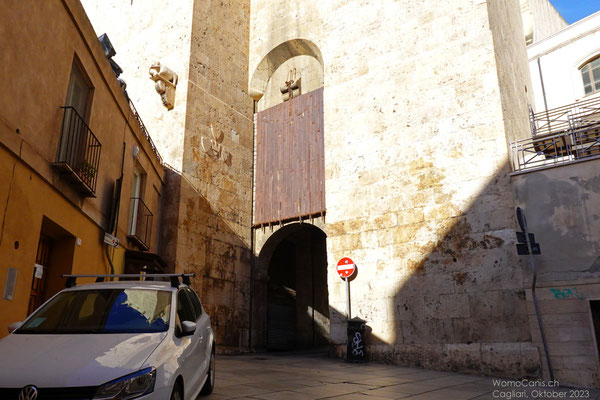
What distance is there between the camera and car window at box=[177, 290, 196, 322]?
4.84m

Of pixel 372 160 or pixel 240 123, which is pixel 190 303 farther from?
pixel 240 123

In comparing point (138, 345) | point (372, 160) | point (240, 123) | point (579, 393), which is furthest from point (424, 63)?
point (138, 345)

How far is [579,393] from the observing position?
25.5ft

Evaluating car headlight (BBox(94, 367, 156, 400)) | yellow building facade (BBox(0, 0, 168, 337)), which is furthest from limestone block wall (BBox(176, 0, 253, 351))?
car headlight (BBox(94, 367, 156, 400))

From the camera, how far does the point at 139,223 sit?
11.4 m

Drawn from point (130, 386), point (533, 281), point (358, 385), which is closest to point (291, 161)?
point (533, 281)

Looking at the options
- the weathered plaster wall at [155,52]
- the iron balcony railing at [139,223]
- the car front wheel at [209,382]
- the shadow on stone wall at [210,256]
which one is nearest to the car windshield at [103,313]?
the car front wheel at [209,382]

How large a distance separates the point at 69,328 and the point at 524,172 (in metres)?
8.92

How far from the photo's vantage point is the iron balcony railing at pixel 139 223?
11.2m

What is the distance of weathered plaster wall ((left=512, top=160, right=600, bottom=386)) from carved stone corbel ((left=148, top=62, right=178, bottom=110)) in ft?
32.3

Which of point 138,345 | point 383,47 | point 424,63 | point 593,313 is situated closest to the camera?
point 138,345

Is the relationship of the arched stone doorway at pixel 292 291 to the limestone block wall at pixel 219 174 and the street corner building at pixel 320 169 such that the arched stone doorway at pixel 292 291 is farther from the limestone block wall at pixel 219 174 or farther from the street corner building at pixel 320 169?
the limestone block wall at pixel 219 174

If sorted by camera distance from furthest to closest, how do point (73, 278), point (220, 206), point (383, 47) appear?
point (220, 206) → point (383, 47) → point (73, 278)

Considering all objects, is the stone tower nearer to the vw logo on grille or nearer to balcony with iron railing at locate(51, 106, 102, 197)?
balcony with iron railing at locate(51, 106, 102, 197)
